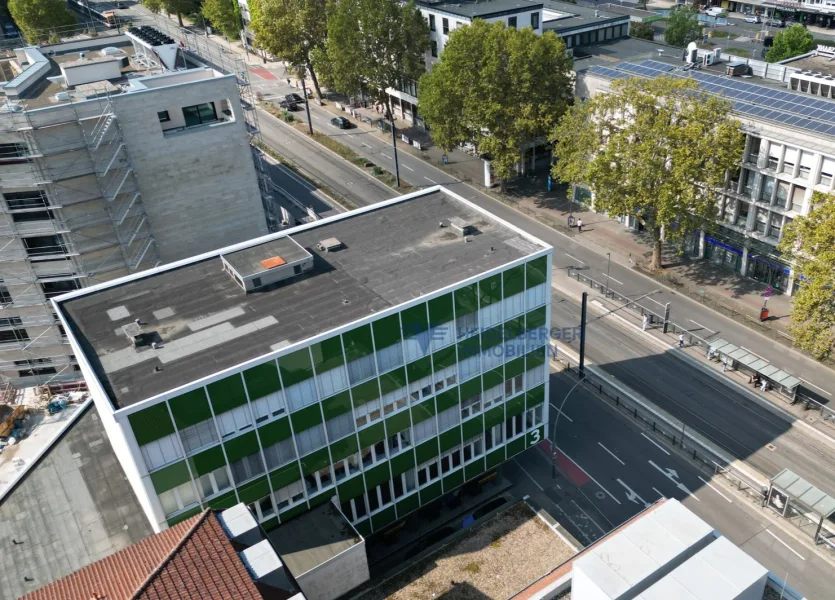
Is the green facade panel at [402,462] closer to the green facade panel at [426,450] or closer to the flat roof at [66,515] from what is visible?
the green facade panel at [426,450]

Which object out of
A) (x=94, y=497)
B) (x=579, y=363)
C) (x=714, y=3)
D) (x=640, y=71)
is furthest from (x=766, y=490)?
(x=714, y=3)

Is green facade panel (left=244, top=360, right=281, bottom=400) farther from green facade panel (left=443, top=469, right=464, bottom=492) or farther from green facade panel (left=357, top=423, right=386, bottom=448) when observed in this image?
green facade panel (left=443, top=469, right=464, bottom=492)

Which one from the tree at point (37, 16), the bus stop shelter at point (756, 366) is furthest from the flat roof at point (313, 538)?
the tree at point (37, 16)

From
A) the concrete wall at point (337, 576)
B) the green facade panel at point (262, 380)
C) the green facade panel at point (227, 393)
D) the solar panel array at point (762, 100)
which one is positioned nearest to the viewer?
the green facade panel at point (227, 393)

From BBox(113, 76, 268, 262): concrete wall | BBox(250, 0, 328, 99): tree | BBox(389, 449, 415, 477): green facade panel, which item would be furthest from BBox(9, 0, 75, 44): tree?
BBox(389, 449, 415, 477): green facade panel

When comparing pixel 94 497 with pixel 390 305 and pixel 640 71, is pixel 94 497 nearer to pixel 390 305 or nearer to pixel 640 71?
pixel 390 305

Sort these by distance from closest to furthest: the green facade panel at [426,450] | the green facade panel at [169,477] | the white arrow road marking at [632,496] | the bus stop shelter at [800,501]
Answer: the green facade panel at [169,477]
the green facade panel at [426,450]
the bus stop shelter at [800,501]
the white arrow road marking at [632,496]
